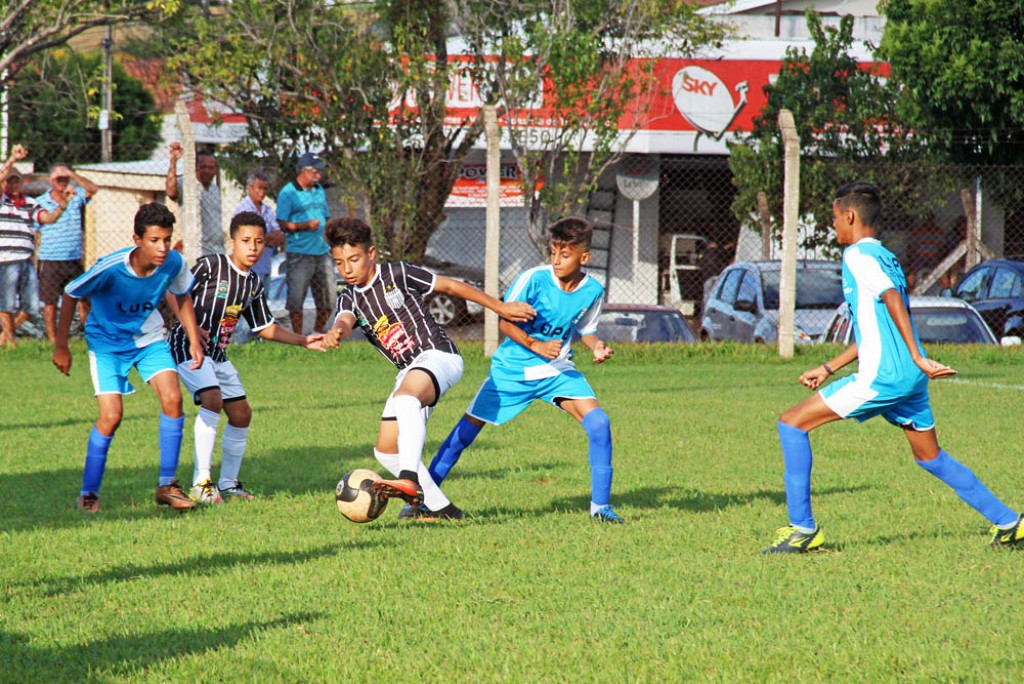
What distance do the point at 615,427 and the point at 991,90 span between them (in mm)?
11604

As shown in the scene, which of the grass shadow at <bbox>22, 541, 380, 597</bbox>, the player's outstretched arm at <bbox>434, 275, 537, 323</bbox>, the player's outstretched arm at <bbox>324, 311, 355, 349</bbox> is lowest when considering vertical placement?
the grass shadow at <bbox>22, 541, 380, 597</bbox>

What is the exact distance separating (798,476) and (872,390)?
1.68 ft

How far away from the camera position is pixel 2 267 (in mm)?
14859

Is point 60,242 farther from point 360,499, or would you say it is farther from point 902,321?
point 902,321

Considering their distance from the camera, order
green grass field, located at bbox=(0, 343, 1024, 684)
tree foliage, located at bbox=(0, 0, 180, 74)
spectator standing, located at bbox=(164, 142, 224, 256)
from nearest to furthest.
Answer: green grass field, located at bbox=(0, 343, 1024, 684) → spectator standing, located at bbox=(164, 142, 224, 256) → tree foliage, located at bbox=(0, 0, 180, 74)

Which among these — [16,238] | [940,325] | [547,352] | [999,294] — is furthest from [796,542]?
[999,294]

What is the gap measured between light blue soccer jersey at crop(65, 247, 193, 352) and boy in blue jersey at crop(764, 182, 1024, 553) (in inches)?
137

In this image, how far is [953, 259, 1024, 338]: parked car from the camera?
1797cm

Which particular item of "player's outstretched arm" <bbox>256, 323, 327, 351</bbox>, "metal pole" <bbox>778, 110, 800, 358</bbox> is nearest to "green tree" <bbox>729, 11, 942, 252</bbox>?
"metal pole" <bbox>778, 110, 800, 358</bbox>

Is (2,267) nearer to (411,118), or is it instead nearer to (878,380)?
(411,118)

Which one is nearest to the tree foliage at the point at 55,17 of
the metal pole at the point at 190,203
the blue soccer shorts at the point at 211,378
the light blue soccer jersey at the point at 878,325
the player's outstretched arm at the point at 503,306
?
the metal pole at the point at 190,203

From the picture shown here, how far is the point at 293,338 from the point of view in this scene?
293 inches

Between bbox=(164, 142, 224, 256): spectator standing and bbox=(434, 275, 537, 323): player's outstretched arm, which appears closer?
bbox=(434, 275, 537, 323): player's outstretched arm

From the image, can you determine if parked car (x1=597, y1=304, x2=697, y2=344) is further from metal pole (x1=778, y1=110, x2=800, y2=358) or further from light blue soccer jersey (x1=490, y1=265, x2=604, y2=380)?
light blue soccer jersey (x1=490, y1=265, x2=604, y2=380)
